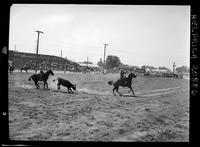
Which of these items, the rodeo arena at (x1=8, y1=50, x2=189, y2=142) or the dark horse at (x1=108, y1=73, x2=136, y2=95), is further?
the dark horse at (x1=108, y1=73, x2=136, y2=95)

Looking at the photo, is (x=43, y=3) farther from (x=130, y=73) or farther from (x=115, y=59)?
(x=130, y=73)

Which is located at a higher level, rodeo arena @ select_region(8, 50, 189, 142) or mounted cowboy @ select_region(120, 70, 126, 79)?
mounted cowboy @ select_region(120, 70, 126, 79)

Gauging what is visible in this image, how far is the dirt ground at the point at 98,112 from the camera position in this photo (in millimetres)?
3695

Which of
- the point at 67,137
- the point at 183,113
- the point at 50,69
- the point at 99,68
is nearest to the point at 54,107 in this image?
the point at 67,137

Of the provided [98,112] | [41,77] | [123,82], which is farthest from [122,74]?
[41,77]

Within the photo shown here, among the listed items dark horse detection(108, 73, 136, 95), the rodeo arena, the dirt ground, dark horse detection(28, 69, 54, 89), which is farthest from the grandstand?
dark horse detection(108, 73, 136, 95)

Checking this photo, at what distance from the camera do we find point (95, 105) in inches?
169

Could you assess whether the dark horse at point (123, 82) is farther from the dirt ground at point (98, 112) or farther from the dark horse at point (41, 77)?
the dark horse at point (41, 77)

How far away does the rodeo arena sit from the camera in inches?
146

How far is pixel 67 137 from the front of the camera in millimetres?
3646

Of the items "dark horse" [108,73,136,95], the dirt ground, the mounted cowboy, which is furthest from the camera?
the mounted cowboy

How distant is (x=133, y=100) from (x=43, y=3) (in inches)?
126

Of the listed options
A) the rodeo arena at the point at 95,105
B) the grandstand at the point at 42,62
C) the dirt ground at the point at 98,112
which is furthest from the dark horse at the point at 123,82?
the grandstand at the point at 42,62

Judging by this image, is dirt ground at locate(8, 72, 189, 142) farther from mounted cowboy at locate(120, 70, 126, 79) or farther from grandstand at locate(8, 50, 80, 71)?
grandstand at locate(8, 50, 80, 71)
